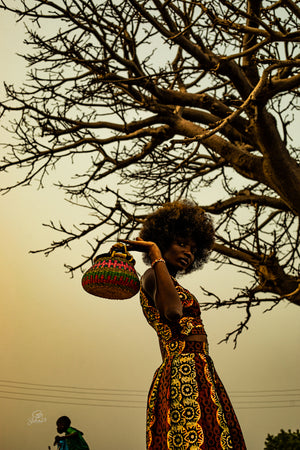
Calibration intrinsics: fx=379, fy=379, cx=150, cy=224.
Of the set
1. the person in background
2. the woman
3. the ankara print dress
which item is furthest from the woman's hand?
the person in background

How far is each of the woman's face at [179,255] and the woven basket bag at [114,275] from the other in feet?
0.73

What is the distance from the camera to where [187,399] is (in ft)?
4.91

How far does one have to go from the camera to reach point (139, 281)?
182cm

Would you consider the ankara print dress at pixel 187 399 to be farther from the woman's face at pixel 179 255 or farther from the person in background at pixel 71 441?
the person in background at pixel 71 441

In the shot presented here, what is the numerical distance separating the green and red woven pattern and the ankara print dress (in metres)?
0.19

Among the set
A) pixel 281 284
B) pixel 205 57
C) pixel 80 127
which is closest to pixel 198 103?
pixel 205 57

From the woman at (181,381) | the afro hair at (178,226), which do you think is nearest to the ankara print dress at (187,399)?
the woman at (181,381)

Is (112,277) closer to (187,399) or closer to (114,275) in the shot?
(114,275)

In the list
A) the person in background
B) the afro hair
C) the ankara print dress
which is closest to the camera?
the ankara print dress

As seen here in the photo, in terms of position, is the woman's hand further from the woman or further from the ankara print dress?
the ankara print dress

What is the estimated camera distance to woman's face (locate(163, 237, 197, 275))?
1899mm

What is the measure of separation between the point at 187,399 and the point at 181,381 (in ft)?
0.24

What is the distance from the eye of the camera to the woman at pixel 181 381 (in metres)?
1.45

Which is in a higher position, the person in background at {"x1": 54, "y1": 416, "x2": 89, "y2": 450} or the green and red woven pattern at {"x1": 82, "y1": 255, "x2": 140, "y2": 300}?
the green and red woven pattern at {"x1": 82, "y1": 255, "x2": 140, "y2": 300}
